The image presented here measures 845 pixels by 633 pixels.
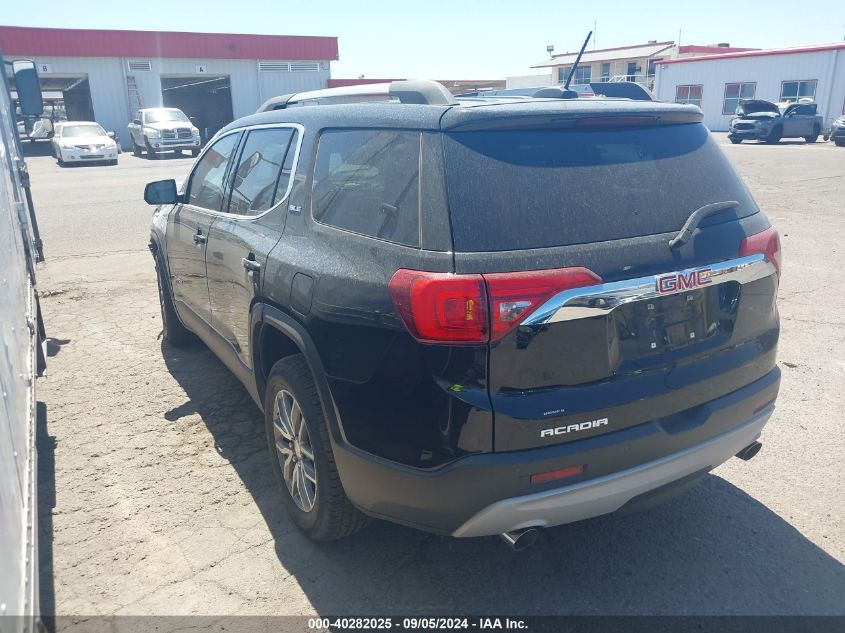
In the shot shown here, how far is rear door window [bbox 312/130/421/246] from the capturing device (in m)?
2.40

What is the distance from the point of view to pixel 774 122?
91.7ft

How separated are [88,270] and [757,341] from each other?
26.3 feet

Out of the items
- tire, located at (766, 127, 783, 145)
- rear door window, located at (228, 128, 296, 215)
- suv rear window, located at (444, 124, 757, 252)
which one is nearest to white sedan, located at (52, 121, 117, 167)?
rear door window, located at (228, 128, 296, 215)

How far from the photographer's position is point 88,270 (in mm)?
8477

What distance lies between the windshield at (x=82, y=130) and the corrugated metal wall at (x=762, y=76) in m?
27.6

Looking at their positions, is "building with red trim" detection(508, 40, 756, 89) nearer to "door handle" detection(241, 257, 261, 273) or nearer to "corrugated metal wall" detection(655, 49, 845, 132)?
"corrugated metal wall" detection(655, 49, 845, 132)

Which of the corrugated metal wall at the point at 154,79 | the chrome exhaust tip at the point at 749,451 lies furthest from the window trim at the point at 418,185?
the corrugated metal wall at the point at 154,79

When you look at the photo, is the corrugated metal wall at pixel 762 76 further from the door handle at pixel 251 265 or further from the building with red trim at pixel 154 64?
the door handle at pixel 251 265

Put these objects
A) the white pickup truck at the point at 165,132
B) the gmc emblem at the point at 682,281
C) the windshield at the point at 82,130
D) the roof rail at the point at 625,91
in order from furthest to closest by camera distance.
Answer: the white pickup truck at the point at 165,132, the windshield at the point at 82,130, the roof rail at the point at 625,91, the gmc emblem at the point at 682,281

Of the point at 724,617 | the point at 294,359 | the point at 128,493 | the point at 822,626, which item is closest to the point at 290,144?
the point at 294,359

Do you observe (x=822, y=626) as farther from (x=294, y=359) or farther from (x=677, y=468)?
(x=294, y=359)

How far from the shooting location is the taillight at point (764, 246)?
264cm

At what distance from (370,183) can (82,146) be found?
2540 cm

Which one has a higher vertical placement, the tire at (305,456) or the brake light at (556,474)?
the brake light at (556,474)
